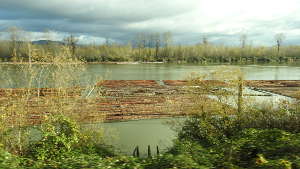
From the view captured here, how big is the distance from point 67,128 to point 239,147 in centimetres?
671

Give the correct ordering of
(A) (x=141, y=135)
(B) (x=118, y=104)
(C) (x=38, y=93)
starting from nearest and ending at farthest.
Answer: (C) (x=38, y=93) < (A) (x=141, y=135) < (B) (x=118, y=104)

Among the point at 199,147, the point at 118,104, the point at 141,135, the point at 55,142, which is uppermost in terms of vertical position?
the point at 199,147

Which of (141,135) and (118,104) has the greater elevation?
(118,104)

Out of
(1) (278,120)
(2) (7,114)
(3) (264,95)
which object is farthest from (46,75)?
(3) (264,95)

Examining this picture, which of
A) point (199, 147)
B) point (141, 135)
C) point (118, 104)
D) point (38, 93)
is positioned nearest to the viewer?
point (199, 147)

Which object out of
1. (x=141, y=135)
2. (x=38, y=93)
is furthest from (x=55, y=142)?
(x=141, y=135)

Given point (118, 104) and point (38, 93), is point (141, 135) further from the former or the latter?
point (118, 104)

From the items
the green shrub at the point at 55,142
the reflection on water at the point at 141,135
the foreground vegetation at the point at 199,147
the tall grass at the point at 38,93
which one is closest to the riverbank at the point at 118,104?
the tall grass at the point at 38,93

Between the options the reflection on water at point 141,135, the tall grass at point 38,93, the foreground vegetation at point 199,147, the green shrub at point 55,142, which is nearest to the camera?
the foreground vegetation at point 199,147

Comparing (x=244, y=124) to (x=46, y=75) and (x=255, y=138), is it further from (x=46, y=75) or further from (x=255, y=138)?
(x=46, y=75)

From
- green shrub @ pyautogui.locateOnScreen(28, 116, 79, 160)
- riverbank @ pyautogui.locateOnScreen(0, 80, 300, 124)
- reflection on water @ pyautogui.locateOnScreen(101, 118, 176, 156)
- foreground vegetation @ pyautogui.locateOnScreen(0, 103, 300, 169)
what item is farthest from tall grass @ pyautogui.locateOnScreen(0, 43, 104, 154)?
reflection on water @ pyautogui.locateOnScreen(101, 118, 176, 156)

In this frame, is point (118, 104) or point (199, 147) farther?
point (118, 104)

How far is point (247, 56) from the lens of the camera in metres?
118

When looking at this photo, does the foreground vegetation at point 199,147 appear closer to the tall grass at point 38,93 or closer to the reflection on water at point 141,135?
the tall grass at point 38,93
